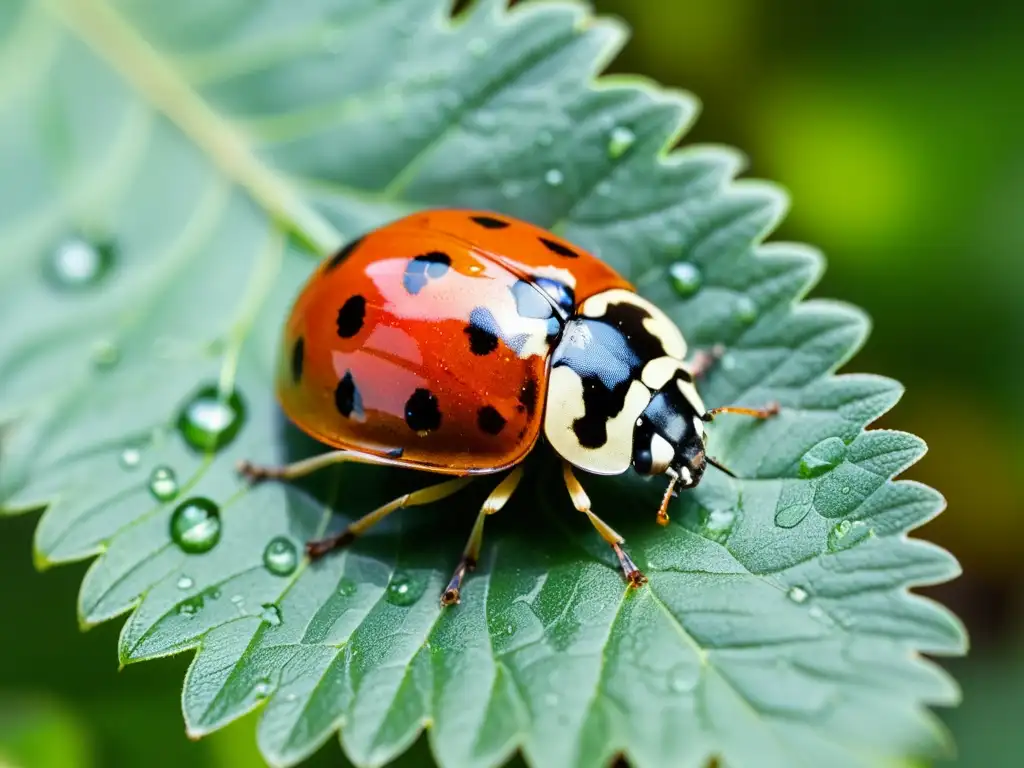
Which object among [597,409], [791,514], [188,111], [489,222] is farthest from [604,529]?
[188,111]

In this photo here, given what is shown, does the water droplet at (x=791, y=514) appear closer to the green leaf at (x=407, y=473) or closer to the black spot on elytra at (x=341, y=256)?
the green leaf at (x=407, y=473)

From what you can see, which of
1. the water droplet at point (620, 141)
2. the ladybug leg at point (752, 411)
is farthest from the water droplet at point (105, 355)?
the ladybug leg at point (752, 411)

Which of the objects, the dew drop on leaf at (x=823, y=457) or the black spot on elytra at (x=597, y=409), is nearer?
the dew drop on leaf at (x=823, y=457)

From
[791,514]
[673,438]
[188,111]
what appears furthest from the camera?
[188,111]

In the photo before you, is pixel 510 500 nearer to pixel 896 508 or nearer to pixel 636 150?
pixel 896 508

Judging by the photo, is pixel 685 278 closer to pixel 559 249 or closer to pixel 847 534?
pixel 559 249

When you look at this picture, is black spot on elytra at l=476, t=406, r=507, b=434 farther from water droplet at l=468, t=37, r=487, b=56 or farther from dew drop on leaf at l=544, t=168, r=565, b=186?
water droplet at l=468, t=37, r=487, b=56
